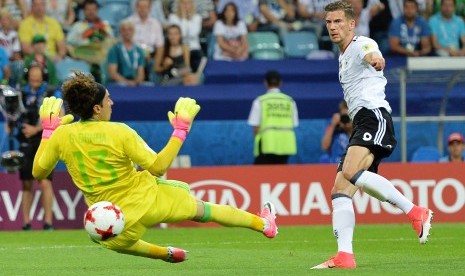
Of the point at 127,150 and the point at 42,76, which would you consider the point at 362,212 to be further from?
the point at 127,150

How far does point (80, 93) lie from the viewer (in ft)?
32.7

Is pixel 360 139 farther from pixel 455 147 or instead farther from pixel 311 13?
pixel 311 13

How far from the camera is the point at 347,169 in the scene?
415 inches

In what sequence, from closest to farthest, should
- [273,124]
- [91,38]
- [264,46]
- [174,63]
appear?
[273,124] < [91,38] < [174,63] < [264,46]

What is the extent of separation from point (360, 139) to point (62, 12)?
497 inches

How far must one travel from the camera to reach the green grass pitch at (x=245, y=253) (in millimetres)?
10531

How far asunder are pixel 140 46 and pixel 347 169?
11.8m

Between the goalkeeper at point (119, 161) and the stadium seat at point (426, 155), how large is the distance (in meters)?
10.7

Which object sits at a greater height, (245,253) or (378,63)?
(378,63)

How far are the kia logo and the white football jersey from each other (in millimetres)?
7819

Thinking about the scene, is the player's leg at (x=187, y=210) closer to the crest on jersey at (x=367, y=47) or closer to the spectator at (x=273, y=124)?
the crest on jersey at (x=367, y=47)

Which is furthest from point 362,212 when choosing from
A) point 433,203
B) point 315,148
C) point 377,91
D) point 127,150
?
point 127,150

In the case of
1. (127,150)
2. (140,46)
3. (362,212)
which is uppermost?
(127,150)

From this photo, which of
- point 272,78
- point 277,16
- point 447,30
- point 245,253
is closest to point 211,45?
point 277,16
